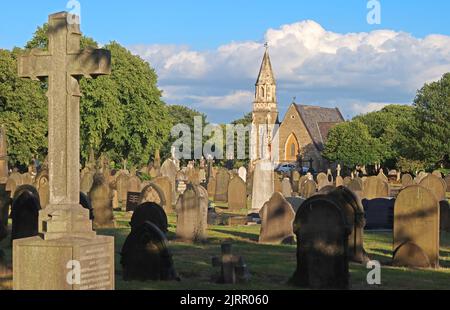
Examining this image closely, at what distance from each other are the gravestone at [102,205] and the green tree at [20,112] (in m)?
28.7

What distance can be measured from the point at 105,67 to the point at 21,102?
43355 millimetres

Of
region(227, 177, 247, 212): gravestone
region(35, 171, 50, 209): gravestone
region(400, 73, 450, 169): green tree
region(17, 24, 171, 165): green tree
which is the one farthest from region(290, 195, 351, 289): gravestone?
region(400, 73, 450, 169): green tree

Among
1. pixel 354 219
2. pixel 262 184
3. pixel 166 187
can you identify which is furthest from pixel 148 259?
pixel 166 187

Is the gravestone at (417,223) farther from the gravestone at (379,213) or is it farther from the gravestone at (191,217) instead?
the gravestone at (379,213)

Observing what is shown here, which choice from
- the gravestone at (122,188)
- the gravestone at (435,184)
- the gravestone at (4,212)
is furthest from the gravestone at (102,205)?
the gravestone at (435,184)

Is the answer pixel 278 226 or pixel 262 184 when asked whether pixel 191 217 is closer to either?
pixel 278 226

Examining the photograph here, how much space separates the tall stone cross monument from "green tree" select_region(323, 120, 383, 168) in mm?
71753

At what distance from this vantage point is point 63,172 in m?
10.6

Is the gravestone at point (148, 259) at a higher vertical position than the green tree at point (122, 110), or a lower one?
lower

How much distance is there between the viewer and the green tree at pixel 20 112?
51.8 meters

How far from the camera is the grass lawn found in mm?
13633

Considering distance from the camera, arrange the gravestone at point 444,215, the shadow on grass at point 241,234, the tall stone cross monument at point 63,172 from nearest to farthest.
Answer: the tall stone cross monument at point 63,172 < the shadow on grass at point 241,234 < the gravestone at point 444,215

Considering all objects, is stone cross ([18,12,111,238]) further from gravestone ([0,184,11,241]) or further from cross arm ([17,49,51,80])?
gravestone ([0,184,11,241])

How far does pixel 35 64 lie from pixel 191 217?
1031cm
